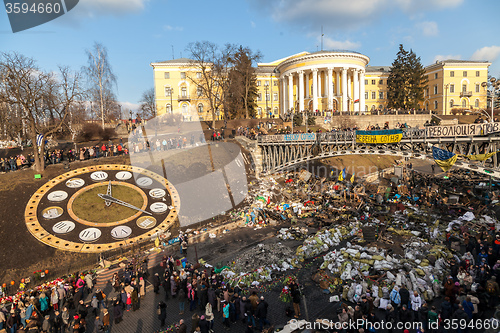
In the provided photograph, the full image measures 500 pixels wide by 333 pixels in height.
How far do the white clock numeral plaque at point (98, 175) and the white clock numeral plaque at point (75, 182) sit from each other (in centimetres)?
103

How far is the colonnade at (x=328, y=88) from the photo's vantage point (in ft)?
199

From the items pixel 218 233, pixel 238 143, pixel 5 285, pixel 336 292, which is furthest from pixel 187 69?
pixel 336 292

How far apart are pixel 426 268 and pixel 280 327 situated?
7.96 metres

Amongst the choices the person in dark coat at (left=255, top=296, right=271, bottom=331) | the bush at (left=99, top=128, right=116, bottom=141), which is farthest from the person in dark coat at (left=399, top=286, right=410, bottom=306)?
the bush at (left=99, top=128, right=116, bottom=141)

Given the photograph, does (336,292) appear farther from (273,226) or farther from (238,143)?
(238,143)

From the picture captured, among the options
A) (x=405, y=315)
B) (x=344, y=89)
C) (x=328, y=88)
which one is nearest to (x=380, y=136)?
(x=405, y=315)

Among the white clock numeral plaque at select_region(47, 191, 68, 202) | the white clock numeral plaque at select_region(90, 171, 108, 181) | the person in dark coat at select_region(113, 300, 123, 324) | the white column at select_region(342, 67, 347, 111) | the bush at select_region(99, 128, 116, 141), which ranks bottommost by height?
the person in dark coat at select_region(113, 300, 123, 324)

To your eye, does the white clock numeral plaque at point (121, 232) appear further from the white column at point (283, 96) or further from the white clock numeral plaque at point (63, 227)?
the white column at point (283, 96)

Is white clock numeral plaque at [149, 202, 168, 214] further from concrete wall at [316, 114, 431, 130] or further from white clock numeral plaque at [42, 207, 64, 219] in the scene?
concrete wall at [316, 114, 431, 130]

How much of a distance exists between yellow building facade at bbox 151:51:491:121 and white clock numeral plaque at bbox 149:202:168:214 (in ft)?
126

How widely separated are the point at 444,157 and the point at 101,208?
27.2 m

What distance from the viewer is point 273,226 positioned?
25.3 meters

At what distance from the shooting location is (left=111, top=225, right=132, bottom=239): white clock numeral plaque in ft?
74.2

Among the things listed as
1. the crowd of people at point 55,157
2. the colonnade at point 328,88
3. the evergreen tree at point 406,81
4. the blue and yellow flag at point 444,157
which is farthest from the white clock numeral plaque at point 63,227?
the evergreen tree at point 406,81
